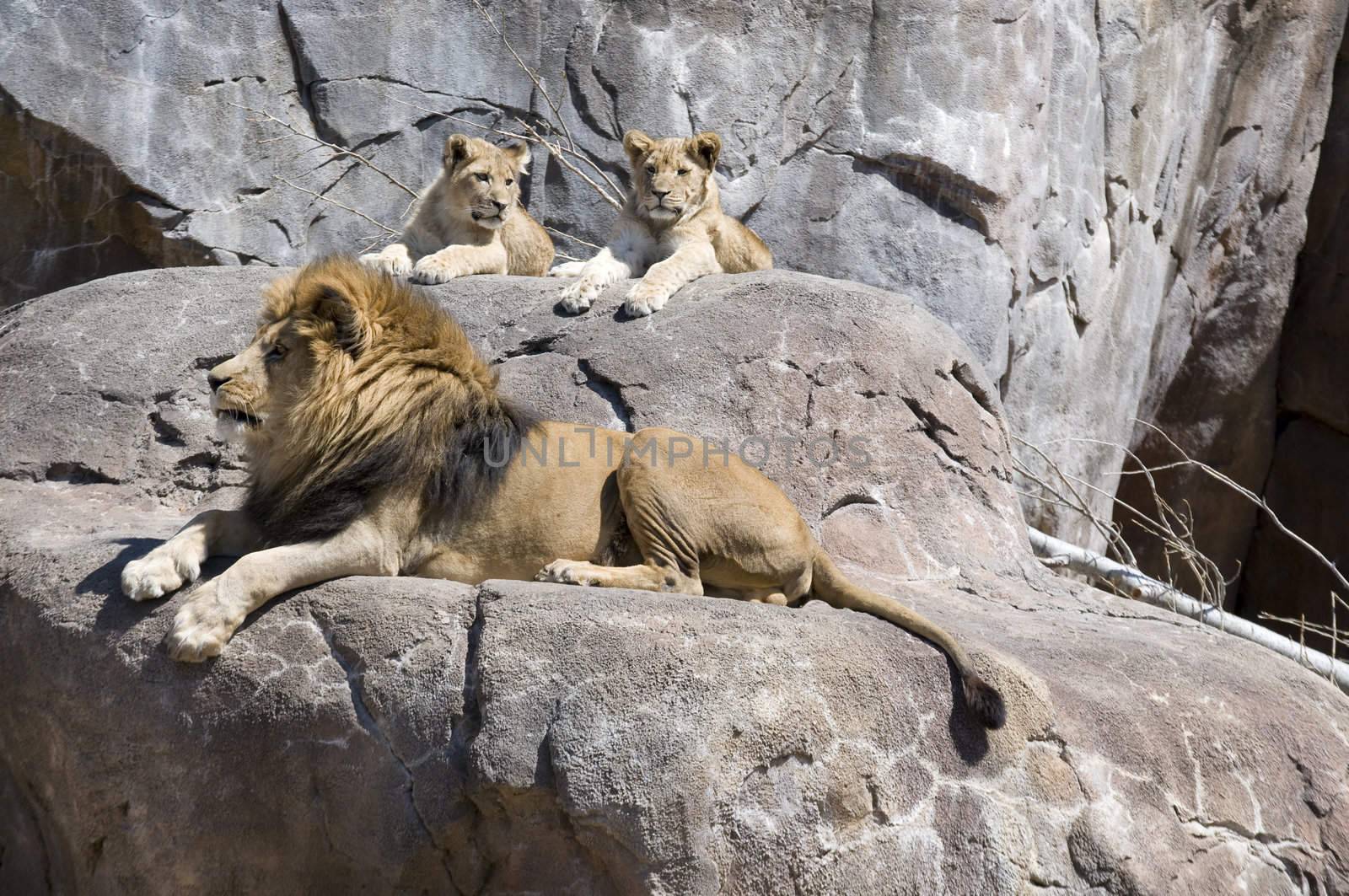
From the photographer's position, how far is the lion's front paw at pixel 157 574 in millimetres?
3256

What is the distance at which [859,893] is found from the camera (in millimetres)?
2973

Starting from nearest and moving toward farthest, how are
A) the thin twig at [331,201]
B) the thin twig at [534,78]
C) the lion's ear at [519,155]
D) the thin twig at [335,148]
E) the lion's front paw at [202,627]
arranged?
the lion's front paw at [202,627], the lion's ear at [519,155], the thin twig at [335,148], the thin twig at [331,201], the thin twig at [534,78]

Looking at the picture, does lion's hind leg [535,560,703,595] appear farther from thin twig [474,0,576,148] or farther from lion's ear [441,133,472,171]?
thin twig [474,0,576,148]

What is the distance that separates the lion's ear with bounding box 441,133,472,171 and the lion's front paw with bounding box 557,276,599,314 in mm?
1667

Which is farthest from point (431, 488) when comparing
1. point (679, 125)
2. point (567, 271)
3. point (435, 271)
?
point (679, 125)

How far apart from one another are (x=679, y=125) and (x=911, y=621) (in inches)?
221

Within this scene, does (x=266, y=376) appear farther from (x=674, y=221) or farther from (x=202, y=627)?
(x=674, y=221)

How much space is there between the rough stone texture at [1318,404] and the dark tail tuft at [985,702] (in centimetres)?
850

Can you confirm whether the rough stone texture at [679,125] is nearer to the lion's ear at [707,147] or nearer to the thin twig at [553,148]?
the thin twig at [553,148]

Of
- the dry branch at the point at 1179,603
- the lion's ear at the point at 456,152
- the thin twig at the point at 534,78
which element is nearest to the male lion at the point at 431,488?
the dry branch at the point at 1179,603

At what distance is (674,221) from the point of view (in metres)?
6.75

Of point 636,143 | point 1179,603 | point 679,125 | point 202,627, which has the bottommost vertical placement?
point 1179,603

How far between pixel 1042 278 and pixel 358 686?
6.85m

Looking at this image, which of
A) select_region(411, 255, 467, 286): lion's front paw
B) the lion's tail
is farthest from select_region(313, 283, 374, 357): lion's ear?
select_region(411, 255, 467, 286): lion's front paw
